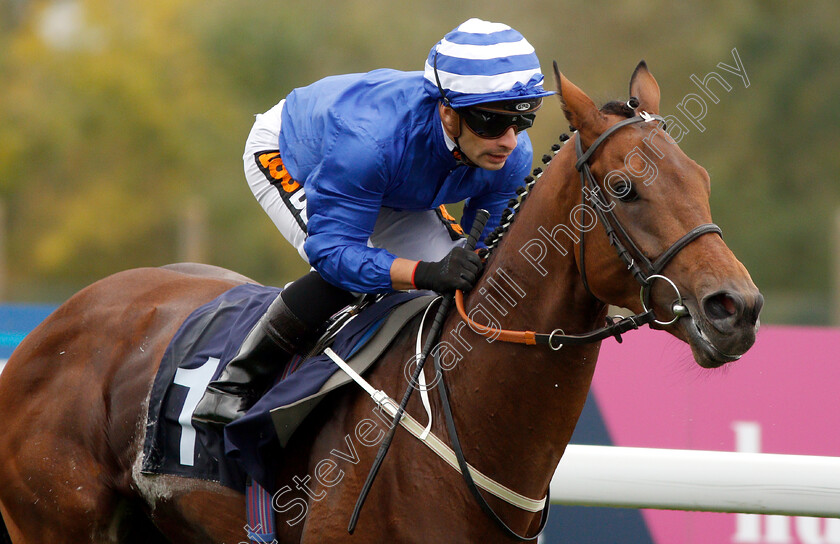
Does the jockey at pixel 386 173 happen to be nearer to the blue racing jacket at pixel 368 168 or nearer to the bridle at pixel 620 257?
the blue racing jacket at pixel 368 168

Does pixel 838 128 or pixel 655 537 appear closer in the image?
pixel 655 537

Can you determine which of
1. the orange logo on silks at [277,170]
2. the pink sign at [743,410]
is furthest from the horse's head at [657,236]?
the pink sign at [743,410]

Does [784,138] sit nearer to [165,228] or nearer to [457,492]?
[165,228]

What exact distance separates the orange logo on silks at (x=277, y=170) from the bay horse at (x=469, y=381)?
69 cm

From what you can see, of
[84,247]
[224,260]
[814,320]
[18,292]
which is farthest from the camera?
[84,247]

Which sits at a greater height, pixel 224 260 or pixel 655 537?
pixel 655 537

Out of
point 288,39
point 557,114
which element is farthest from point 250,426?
point 288,39

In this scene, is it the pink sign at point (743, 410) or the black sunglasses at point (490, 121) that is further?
the pink sign at point (743, 410)

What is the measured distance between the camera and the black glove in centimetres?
303

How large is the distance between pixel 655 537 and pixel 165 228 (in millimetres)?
20091

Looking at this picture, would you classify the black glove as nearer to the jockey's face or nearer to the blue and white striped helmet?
the jockey's face

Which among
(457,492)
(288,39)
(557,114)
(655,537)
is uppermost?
(457,492)

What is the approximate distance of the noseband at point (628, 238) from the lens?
2.54 meters

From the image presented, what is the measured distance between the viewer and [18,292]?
12.8 m
